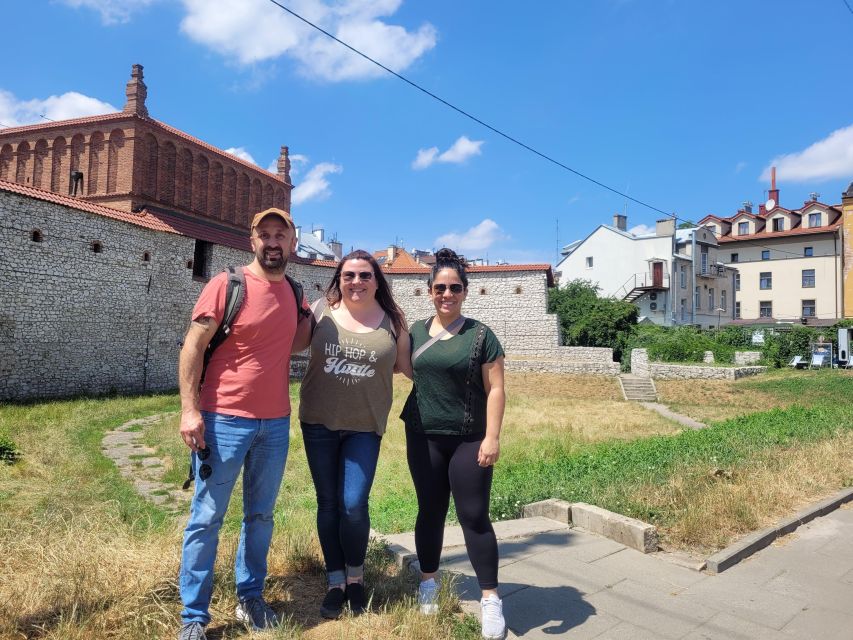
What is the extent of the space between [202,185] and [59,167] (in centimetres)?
567

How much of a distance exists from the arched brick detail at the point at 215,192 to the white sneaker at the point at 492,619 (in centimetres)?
2672

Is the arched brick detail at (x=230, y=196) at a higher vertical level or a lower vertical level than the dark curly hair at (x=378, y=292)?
higher

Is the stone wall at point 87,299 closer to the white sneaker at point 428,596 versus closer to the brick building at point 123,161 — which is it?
the brick building at point 123,161

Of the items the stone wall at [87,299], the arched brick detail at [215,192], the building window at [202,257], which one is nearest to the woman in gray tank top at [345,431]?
the stone wall at [87,299]

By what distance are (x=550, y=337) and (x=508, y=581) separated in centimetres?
2944

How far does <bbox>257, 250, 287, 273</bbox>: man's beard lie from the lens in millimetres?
2936

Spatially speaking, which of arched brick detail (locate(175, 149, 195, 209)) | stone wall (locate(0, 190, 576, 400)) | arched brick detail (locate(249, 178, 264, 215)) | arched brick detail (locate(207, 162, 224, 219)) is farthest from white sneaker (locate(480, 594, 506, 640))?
arched brick detail (locate(249, 178, 264, 215))

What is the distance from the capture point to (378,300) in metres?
3.35

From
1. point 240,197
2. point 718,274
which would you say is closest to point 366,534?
point 240,197

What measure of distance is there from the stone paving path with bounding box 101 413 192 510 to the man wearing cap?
4.35 meters

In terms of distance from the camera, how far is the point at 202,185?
87.4 feet

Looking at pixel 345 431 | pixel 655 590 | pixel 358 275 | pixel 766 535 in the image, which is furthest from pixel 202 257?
pixel 655 590

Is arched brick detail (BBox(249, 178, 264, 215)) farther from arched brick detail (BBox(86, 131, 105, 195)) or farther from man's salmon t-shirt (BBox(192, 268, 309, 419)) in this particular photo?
man's salmon t-shirt (BBox(192, 268, 309, 419))

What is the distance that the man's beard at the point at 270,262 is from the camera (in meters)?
2.94
